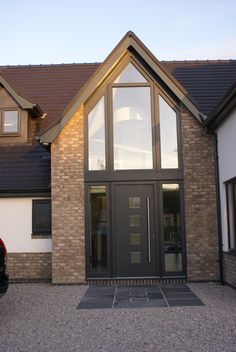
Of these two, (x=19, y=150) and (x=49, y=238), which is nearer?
(x=49, y=238)

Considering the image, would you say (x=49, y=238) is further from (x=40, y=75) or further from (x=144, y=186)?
(x=40, y=75)

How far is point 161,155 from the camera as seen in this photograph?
457 inches

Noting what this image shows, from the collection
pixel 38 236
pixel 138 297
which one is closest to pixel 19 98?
pixel 38 236

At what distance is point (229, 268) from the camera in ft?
34.0

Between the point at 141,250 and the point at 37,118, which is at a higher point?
the point at 37,118

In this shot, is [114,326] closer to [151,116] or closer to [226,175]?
[226,175]

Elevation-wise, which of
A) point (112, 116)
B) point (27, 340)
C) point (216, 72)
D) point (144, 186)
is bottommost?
point (27, 340)

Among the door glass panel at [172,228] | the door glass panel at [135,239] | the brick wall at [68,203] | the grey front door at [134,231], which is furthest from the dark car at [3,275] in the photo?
the door glass panel at [172,228]

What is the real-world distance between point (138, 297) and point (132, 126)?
450 centimetres

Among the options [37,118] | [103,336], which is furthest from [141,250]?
[37,118]

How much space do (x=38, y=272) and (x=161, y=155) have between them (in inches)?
180

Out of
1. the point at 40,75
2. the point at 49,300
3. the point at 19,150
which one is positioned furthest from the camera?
the point at 40,75

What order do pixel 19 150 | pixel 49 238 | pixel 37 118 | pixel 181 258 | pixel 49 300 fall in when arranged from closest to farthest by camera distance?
pixel 49 300 → pixel 181 258 → pixel 49 238 → pixel 19 150 → pixel 37 118

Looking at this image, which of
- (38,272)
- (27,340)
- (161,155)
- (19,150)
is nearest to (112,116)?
(161,155)
